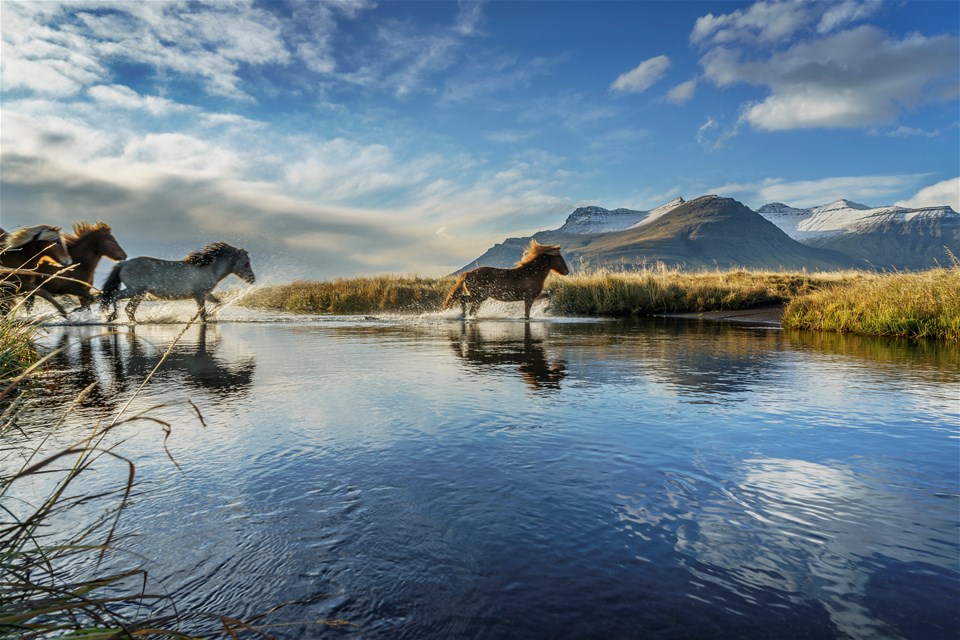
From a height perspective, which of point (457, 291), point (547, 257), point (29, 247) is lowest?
point (457, 291)

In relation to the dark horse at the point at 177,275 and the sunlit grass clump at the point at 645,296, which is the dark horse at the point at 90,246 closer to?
the dark horse at the point at 177,275

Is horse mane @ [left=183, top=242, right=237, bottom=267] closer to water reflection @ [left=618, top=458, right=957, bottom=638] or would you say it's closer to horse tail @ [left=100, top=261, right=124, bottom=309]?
horse tail @ [left=100, top=261, right=124, bottom=309]

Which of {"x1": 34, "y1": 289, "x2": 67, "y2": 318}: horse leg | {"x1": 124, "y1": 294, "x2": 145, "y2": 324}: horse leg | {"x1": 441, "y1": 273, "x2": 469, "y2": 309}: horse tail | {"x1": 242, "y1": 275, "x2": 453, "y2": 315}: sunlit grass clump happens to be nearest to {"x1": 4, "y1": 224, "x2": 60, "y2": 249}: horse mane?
{"x1": 34, "y1": 289, "x2": 67, "y2": 318}: horse leg

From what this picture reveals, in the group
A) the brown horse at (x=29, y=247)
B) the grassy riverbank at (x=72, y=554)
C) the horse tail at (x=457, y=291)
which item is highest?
the brown horse at (x=29, y=247)

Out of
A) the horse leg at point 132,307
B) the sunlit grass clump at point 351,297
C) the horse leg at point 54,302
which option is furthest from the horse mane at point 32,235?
the sunlit grass clump at point 351,297

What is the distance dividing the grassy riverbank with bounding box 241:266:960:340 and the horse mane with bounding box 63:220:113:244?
31.5ft

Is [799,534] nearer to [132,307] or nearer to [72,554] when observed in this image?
[72,554]

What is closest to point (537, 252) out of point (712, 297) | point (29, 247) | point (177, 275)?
point (712, 297)

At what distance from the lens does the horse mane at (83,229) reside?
41.4ft

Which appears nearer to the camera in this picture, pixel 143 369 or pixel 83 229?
pixel 143 369

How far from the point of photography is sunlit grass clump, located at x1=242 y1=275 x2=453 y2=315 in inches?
896

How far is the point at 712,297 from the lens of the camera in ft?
71.4

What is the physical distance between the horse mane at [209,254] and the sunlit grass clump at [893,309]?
646 inches

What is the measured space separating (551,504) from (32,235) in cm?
809
